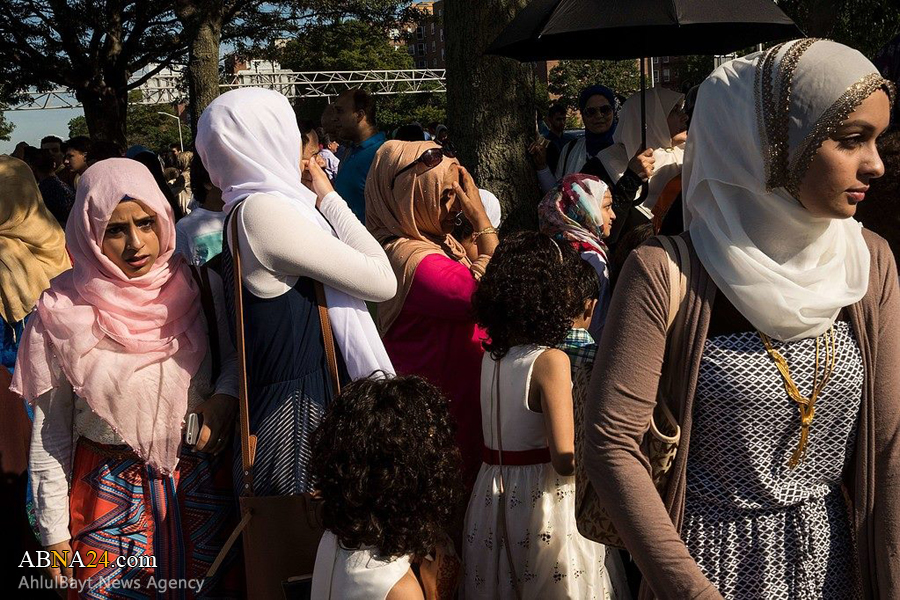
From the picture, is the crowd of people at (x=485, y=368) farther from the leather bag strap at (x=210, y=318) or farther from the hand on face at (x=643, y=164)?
the hand on face at (x=643, y=164)

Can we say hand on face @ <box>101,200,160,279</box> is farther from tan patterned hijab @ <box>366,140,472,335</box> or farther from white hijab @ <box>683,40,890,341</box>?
white hijab @ <box>683,40,890,341</box>

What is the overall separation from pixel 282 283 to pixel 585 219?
211 cm

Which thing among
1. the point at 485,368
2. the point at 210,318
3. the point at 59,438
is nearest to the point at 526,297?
the point at 485,368

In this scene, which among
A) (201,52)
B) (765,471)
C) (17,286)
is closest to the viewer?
(765,471)

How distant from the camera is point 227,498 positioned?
9.87 ft

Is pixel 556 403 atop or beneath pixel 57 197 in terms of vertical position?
beneath

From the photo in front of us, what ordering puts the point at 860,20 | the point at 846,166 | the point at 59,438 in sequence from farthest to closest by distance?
the point at 860,20 < the point at 59,438 < the point at 846,166

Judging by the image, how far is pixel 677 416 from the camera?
1.96 m

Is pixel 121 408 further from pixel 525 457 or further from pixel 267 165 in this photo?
pixel 525 457

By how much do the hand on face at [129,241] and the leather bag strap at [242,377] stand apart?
426mm

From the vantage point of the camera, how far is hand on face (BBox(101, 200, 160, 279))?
297 centimetres

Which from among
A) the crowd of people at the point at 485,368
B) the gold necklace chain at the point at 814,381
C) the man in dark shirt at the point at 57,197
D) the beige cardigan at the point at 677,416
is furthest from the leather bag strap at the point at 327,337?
the man in dark shirt at the point at 57,197

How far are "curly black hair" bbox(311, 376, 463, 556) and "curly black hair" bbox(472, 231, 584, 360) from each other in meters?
0.88

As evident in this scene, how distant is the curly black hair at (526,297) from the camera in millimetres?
3096
